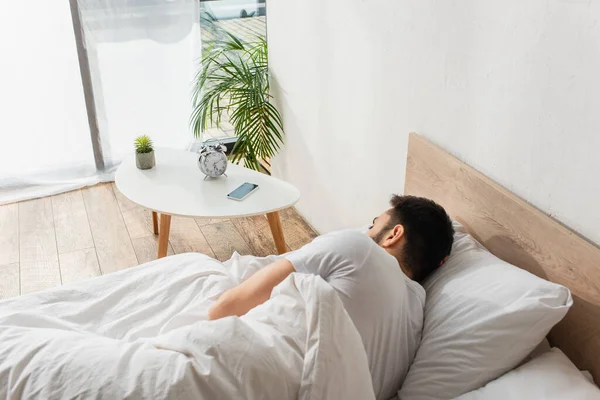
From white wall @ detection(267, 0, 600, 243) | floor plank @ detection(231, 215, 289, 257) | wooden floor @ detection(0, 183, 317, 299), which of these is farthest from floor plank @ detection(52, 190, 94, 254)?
white wall @ detection(267, 0, 600, 243)

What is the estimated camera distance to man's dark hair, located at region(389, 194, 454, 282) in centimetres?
164

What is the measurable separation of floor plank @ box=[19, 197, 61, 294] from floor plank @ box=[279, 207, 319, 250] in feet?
3.57

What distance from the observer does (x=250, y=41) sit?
3633 millimetres

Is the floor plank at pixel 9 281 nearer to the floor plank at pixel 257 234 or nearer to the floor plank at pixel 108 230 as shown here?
the floor plank at pixel 108 230

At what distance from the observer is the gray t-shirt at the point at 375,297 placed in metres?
1.46

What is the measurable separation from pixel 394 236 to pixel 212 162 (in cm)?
113

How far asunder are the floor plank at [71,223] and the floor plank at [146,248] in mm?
224

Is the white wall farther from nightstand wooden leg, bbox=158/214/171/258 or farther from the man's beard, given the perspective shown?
nightstand wooden leg, bbox=158/214/171/258

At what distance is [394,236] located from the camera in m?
1.67

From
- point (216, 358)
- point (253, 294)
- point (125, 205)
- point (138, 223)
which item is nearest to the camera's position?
point (216, 358)

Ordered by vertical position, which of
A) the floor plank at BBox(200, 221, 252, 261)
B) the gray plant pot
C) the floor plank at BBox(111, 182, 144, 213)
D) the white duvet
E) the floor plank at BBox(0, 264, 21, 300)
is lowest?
the floor plank at BBox(0, 264, 21, 300)

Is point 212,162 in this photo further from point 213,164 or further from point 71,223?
point 71,223

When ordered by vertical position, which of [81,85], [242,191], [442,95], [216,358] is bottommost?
[242,191]

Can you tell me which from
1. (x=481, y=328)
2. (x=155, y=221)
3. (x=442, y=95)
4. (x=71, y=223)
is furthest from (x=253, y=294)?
(x=71, y=223)
